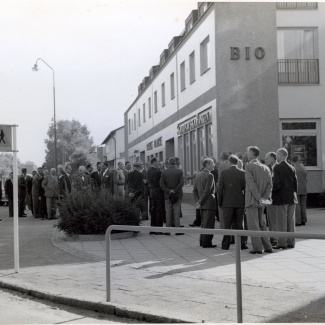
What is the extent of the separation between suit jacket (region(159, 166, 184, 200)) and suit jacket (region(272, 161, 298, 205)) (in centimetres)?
297

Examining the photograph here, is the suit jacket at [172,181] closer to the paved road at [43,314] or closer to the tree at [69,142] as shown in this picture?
the paved road at [43,314]

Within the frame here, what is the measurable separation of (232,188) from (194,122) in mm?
15748

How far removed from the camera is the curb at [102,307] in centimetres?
579

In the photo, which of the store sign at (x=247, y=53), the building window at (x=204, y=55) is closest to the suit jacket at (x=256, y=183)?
the store sign at (x=247, y=53)

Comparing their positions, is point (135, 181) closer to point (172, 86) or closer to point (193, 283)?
point (193, 283)

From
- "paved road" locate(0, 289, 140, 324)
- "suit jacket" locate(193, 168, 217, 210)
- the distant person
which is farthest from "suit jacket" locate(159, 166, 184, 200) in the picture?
"paved road" locate(0, 289, 140, 324)

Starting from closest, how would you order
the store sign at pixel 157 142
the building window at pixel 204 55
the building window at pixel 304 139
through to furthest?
1. the building window at pixel 304 139
2. the building window at pixel 204 55
3. the store sign at pixel 157 142

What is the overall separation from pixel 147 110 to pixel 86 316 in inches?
1415

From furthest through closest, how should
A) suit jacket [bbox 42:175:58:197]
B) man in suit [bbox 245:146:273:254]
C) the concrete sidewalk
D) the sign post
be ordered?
suit jacket [bbox 42:175:58:197] < man in suit [bbox 245:146:273:254] < the sign post < the concrete sidewalk

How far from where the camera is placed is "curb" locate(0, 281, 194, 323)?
228 inches

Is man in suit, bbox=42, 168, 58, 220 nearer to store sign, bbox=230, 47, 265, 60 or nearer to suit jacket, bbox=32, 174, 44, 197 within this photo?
suit jacket, bbox=32, 174, 44, 197

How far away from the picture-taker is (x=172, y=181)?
13562 millimetres

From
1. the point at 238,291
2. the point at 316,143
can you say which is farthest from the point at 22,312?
the point at 316,143

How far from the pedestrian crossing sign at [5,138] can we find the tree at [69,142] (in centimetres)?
→ 9194
